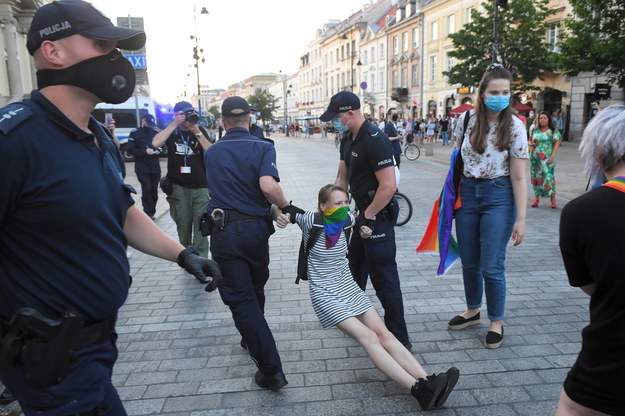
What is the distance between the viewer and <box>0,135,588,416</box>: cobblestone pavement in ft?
9.84

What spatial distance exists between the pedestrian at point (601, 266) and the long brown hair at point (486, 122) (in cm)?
169

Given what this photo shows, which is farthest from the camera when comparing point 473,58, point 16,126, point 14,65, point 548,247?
point 473,58

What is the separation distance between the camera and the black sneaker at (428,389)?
2.75 m

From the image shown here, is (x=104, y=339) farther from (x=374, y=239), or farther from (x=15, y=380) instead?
(x=374, y=239)

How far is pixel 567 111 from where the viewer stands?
2794cm

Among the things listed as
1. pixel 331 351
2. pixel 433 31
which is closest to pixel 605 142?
pixel 331 351

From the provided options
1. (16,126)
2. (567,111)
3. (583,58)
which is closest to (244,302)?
(16,126)

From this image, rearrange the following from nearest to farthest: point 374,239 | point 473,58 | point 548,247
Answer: point 374,239 → point 548,247 → point 473,58

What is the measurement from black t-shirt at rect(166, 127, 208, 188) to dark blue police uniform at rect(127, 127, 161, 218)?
101 inches

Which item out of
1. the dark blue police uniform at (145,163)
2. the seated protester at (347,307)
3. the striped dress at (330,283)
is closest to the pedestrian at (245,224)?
the seated protester at (347,307)

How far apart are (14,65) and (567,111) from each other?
2780 cm

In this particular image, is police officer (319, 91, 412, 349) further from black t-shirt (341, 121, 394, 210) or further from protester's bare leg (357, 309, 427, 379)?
protester's bare leg (357, 309, 427, 379)

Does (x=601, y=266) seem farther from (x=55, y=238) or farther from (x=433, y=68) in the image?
(x=433, y=68)

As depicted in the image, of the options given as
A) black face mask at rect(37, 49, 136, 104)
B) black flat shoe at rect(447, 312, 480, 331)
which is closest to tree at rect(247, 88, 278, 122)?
black flat shoe at rect(447, 312, 480, 331)
